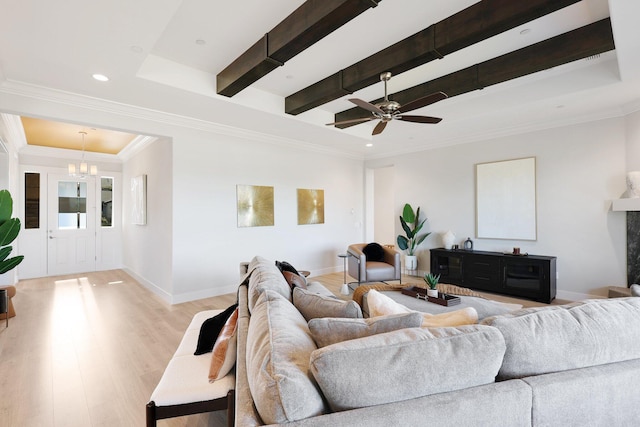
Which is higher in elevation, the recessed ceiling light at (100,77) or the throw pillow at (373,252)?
the recessed ceiling light at (100,77)

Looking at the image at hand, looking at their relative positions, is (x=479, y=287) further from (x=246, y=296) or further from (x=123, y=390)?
(x=123, y=390)

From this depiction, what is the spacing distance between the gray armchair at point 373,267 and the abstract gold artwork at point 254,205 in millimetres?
1664

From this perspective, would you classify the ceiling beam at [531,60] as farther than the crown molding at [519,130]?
No

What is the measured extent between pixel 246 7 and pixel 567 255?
5.36m

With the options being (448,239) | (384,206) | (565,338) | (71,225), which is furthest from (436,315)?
(71,225)

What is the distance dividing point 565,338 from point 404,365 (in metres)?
0.72

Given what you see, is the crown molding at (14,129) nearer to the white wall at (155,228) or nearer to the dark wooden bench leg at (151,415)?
the white wall at (155,228)

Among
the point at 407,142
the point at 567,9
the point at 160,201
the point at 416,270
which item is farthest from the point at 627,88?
the point at 160,201

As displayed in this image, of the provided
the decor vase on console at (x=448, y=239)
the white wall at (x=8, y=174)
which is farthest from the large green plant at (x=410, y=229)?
the white wall at (x=8, y=174)

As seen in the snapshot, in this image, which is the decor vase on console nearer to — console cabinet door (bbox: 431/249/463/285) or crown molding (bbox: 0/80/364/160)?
console cabinet door (bbox: 431/249/463/285)

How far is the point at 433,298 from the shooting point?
10.7ft

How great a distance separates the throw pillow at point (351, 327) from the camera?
1.22 meters

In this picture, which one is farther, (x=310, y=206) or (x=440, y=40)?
(x=310, y=206)

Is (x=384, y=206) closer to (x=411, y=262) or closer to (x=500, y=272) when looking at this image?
(x=411, y=262)
